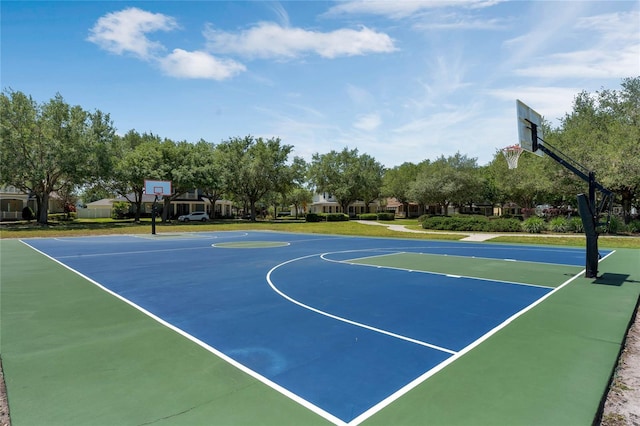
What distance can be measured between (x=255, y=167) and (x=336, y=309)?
43.0 m

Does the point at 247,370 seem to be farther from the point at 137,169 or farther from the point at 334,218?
the point at 334,218

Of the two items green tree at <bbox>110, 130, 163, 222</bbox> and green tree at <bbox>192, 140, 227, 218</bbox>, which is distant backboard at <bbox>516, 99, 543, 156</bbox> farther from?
green tree at <bbox>110, 130, 163, 222</bbox>

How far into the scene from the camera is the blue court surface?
461 centimetres

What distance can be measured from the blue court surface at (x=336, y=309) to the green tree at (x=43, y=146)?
76.5 ft

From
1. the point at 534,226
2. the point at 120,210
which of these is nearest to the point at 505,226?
the point at 534,226

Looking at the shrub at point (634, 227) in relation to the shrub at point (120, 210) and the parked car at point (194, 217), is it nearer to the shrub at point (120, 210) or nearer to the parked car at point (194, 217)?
the parked car at point (194, 217)

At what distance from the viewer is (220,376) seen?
4.59 meters

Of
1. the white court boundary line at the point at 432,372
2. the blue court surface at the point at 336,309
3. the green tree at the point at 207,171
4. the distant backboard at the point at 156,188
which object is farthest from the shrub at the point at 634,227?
the green tree at the point at 207,171

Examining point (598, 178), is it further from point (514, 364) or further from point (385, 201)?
point (385, 201)

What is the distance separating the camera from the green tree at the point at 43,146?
32491 millimetres

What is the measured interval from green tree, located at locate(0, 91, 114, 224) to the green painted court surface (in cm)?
3176

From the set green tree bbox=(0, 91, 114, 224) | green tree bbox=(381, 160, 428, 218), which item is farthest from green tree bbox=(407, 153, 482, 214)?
green tree bbox=(0, 91, 114, 224)

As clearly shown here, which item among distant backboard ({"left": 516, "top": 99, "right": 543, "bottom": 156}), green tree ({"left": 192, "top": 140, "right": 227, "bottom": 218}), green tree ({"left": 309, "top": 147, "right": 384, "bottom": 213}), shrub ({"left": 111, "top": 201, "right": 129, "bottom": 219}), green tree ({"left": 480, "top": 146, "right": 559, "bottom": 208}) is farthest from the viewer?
green tree ({"left": 309, "top": 147, "right": 384, "bottom": 213})

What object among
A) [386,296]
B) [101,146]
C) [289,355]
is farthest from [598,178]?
[101,146]
